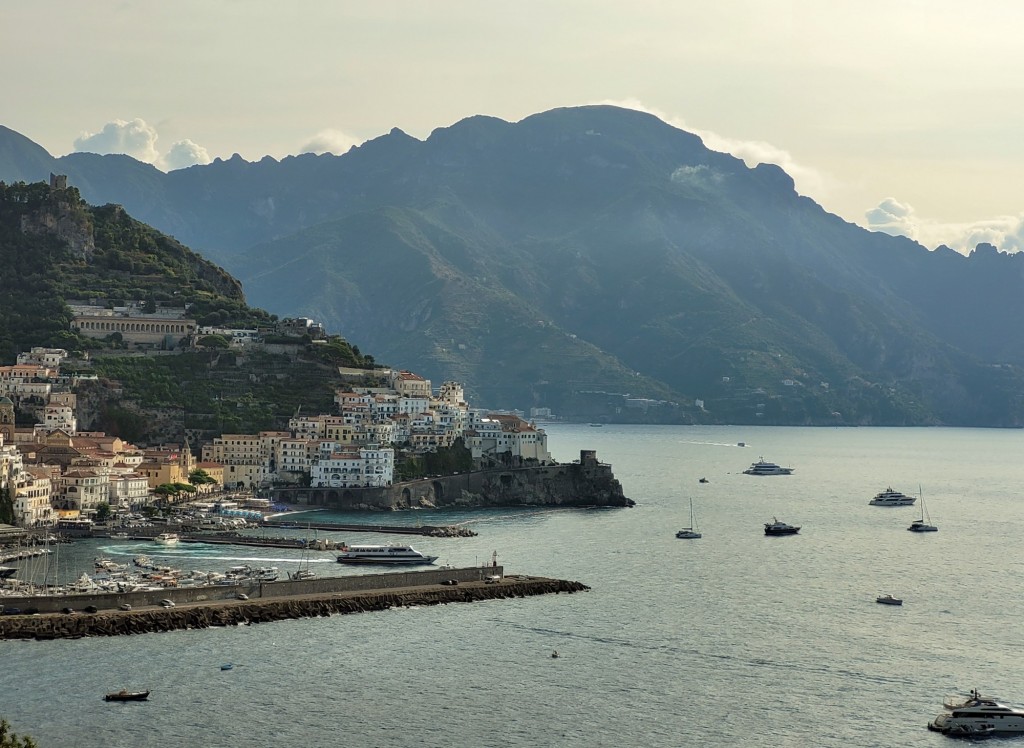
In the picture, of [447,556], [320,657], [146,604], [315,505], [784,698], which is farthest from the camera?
[315,505]

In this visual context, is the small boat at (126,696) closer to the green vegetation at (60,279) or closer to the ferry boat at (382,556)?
the ferry boat at (382,556)

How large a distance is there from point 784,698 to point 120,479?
79379mm

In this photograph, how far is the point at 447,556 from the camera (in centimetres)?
11694

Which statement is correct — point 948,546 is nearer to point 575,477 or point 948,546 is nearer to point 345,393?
point 575,477

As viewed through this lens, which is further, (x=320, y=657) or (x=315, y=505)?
(x=315, y=505)

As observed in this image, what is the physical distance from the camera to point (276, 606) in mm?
89500

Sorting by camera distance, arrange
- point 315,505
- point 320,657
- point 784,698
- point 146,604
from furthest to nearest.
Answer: point 315,505, point 146,604, point 320,657, point 784,698

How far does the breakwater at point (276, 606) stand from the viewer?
270ft

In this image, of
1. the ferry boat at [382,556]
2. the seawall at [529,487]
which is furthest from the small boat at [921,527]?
the ferry boat at [382,556]

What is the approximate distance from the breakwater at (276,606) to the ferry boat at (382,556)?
10.2 metres

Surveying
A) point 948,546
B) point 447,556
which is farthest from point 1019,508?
point 447,556

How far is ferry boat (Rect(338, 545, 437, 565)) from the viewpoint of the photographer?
111 m

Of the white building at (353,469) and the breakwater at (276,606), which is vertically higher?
the white building at (353,469)

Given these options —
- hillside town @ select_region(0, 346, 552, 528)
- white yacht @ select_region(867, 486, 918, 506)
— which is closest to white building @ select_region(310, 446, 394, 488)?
hillside town @ select_region(0, 346, 552, 528)
